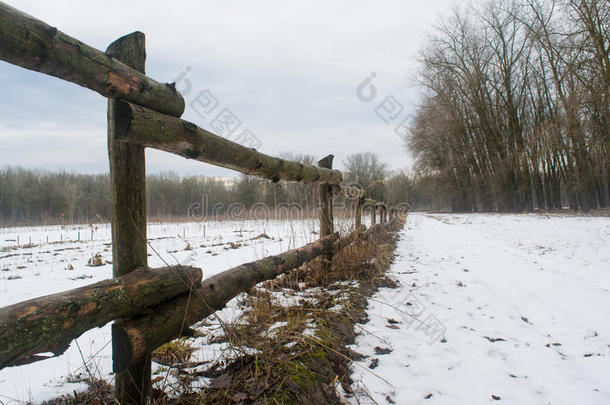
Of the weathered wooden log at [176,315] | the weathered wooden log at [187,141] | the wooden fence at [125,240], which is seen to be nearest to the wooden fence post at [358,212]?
the weathered wooden log at [187,141]

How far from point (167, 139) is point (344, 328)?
1.81 metres

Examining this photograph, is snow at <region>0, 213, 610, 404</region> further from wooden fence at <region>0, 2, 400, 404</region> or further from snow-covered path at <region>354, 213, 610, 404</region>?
wooden fence at <region>0, 2, 400, 404</region>

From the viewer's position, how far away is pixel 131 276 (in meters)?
1.42

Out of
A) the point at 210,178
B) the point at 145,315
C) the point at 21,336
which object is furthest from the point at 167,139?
the point at 210,178

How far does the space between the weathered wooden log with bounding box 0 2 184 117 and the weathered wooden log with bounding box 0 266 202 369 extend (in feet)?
2.55

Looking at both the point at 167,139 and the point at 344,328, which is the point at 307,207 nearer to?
the point at 344,328

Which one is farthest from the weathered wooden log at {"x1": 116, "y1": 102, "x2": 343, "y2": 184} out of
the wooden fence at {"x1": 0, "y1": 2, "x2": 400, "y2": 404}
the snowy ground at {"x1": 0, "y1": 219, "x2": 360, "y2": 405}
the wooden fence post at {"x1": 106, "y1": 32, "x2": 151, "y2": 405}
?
the snowy ground at {"x1": 0, "y1": 219, "x2": 360, "y2": 405}

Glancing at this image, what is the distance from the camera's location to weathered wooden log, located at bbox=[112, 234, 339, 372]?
1.34m

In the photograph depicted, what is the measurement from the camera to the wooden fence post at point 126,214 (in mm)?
1465

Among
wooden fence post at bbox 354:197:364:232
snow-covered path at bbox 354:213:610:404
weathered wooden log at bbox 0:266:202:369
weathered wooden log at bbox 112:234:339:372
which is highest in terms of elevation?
wooden fence post at bbox 354:197:364:232

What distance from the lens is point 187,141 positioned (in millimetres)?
1661

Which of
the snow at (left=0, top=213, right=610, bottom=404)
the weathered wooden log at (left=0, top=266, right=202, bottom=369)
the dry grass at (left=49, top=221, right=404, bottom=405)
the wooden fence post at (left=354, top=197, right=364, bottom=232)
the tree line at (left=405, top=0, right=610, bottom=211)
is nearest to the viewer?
the weathered wooden log at (left=0, top=266, right=202, bottom=369)

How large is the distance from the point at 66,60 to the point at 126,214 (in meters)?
0.65

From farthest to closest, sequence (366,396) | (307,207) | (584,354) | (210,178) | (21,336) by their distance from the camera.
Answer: (210,178), (307,207), (584,354), (366,396), (21,336)
